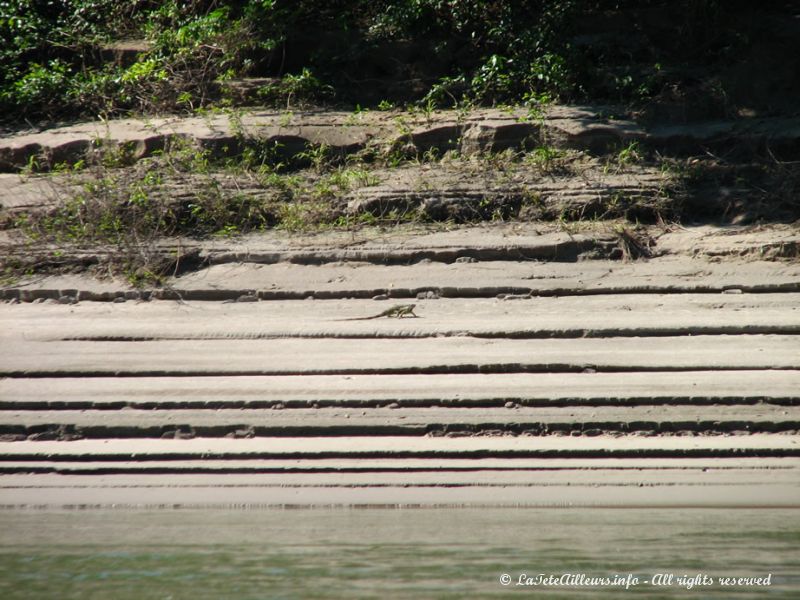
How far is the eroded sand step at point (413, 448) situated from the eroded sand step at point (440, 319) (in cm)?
103

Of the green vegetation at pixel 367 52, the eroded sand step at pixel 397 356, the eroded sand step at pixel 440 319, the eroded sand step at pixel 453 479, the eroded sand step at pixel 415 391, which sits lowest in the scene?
the eroded sand step at pixel 453 479

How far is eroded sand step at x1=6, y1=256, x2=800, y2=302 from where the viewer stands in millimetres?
5930

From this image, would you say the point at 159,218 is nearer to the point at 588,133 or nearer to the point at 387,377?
the point at 387,377

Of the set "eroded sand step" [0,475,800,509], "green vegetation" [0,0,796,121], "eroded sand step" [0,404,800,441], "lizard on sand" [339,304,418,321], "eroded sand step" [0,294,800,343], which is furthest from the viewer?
"green vegetation" [0,0,796,121]

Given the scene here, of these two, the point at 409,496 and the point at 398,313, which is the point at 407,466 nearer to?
the point at 409,496

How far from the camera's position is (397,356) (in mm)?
5199

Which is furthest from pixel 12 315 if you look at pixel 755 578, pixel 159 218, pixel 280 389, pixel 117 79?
pixel 755 578

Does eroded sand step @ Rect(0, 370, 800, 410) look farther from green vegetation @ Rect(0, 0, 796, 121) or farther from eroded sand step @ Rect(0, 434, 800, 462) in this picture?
green vegetation @ Rect(0, 0, 796, 121)

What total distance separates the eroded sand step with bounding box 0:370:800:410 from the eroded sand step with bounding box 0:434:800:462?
9.9 inches

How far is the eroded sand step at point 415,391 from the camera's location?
468 cm

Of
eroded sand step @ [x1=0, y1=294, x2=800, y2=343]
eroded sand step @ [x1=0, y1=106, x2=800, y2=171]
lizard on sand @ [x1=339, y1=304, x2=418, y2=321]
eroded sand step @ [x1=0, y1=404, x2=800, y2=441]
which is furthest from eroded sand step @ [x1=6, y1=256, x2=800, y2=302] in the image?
eroded sand step @ [x1=0, y1=106, x2=800, y2=171]

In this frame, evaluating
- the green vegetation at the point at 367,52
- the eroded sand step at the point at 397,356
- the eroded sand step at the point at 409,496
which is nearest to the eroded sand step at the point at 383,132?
the green vegetation at the point at 367,52

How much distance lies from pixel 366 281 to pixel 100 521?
2611 mm

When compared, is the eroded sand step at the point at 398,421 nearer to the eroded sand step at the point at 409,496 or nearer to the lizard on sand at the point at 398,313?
the eroded sand step at the point at 409,496
